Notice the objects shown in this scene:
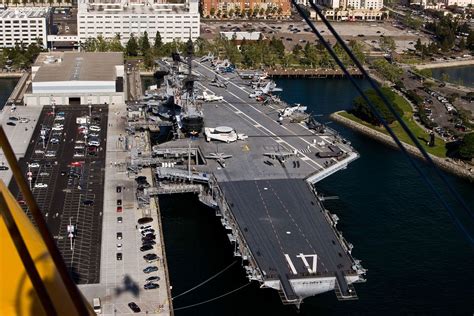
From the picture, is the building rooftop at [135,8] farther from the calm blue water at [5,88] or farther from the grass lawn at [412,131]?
the grass lawn at [412,131]

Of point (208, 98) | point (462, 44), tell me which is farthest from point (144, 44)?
point (462, 44)

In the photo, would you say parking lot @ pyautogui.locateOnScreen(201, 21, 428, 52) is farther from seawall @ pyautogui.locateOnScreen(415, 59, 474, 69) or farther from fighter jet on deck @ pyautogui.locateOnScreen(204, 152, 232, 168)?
fighter jet on deck @ pyautogui.locateOnScreen(204, 152, 232, 168)

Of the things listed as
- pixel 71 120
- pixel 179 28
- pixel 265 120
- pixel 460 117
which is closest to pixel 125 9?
pixel 179 28

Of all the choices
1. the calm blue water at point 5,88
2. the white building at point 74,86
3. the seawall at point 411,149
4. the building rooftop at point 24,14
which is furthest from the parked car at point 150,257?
the building rooftop at point 24,14

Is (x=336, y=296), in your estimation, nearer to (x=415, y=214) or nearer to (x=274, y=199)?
(x=274, y=199)

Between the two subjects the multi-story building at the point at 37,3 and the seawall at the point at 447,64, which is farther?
the multi-story building at the point at 37,3
